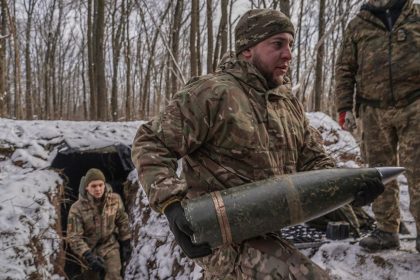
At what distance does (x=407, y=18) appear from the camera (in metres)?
3.40

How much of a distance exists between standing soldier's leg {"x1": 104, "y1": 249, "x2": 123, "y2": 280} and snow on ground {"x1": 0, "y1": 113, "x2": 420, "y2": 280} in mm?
248

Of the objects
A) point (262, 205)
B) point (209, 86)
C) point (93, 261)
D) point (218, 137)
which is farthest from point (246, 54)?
point (93, 261)

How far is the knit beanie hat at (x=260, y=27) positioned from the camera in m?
2.46

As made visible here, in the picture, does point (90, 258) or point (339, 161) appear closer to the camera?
point (90, 258)

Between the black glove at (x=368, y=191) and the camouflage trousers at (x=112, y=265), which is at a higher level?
the black glove at (x=368, y=191)

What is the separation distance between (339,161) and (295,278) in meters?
4.77

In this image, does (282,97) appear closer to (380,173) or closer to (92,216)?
(380,173)

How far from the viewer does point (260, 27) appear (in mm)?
2469

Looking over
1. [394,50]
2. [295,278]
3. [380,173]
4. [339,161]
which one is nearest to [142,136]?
[295,278]

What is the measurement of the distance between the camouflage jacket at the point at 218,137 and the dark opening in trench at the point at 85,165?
5076mm

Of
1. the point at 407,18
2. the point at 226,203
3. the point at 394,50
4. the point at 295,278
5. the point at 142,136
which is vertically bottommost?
the point at 295,278

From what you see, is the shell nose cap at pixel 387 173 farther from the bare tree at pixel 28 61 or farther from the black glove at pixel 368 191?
the bare tree at pixel 28 61

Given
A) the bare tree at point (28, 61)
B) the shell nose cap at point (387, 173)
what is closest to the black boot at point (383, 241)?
the shell nose cap at point (387, 173)

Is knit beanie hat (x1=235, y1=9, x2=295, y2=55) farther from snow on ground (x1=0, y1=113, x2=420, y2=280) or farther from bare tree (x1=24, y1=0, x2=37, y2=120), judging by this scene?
bare tree (x1=24, y1=0, x2=37, y2=120)
